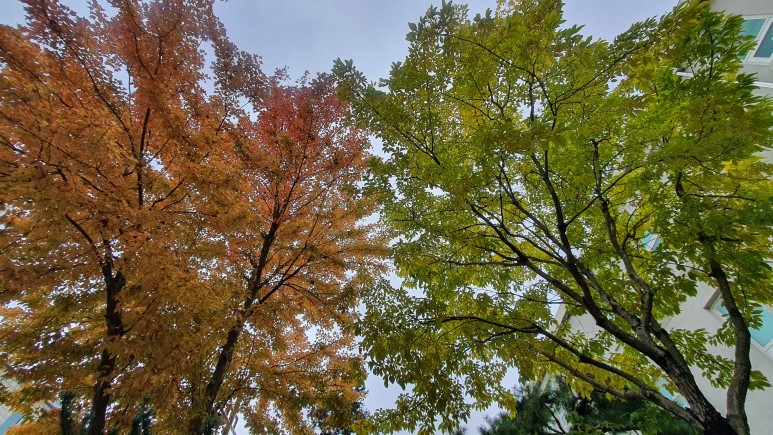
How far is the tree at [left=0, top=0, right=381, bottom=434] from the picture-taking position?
353 cm

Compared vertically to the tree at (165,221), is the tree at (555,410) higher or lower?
lower

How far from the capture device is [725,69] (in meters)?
3.15

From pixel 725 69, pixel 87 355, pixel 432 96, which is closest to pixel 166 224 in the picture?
pixel 87 355

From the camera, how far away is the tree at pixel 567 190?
119 inches

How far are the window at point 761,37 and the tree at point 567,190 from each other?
5178 mm

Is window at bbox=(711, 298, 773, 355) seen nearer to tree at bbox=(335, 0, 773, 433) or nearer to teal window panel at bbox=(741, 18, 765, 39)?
tree at bbox=(335, 0, 773, 433)

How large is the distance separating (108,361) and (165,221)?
1.93m

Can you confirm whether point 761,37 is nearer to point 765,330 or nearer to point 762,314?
point 762,314

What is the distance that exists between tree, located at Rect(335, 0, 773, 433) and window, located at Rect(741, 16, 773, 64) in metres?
5.18

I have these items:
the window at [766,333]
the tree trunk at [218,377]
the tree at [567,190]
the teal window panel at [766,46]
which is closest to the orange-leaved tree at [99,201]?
the tree trunk at [218,377]

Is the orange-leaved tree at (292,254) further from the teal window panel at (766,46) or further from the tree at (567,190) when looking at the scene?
the teal window panel at (766,46)

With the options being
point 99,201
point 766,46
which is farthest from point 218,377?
point 766,46

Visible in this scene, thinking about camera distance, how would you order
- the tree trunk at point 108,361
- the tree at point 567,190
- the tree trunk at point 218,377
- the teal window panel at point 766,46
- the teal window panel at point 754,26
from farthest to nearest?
the teal window panel at point 754,26
the teal window panel at point 766,46
the tree trunk at point 218,377
the tree trunk at point 108,361
the tree at point 567,190

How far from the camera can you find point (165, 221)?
4133mm
